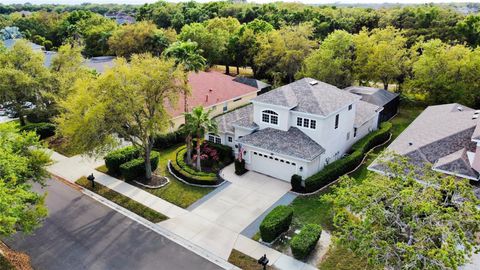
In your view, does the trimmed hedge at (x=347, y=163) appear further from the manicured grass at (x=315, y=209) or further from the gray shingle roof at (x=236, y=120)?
the gray shingle roof at (x=236, y=120)

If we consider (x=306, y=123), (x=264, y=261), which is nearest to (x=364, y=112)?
(x=306, y=123)

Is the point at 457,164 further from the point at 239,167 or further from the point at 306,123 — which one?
the point at 239,167

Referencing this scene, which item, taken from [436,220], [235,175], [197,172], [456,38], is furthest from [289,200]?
[456,38]

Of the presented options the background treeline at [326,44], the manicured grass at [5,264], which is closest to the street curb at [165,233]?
the manicured grass at [5,264]

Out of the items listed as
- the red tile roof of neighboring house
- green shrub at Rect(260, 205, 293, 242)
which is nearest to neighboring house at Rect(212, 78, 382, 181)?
green shrub at Rect(260, 205, 293, 242)

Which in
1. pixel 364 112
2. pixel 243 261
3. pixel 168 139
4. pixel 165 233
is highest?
pixel 364 112

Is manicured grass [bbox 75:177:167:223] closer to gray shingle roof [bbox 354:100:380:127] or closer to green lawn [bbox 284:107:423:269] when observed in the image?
green lawn [bbox 284:107:423:269]
